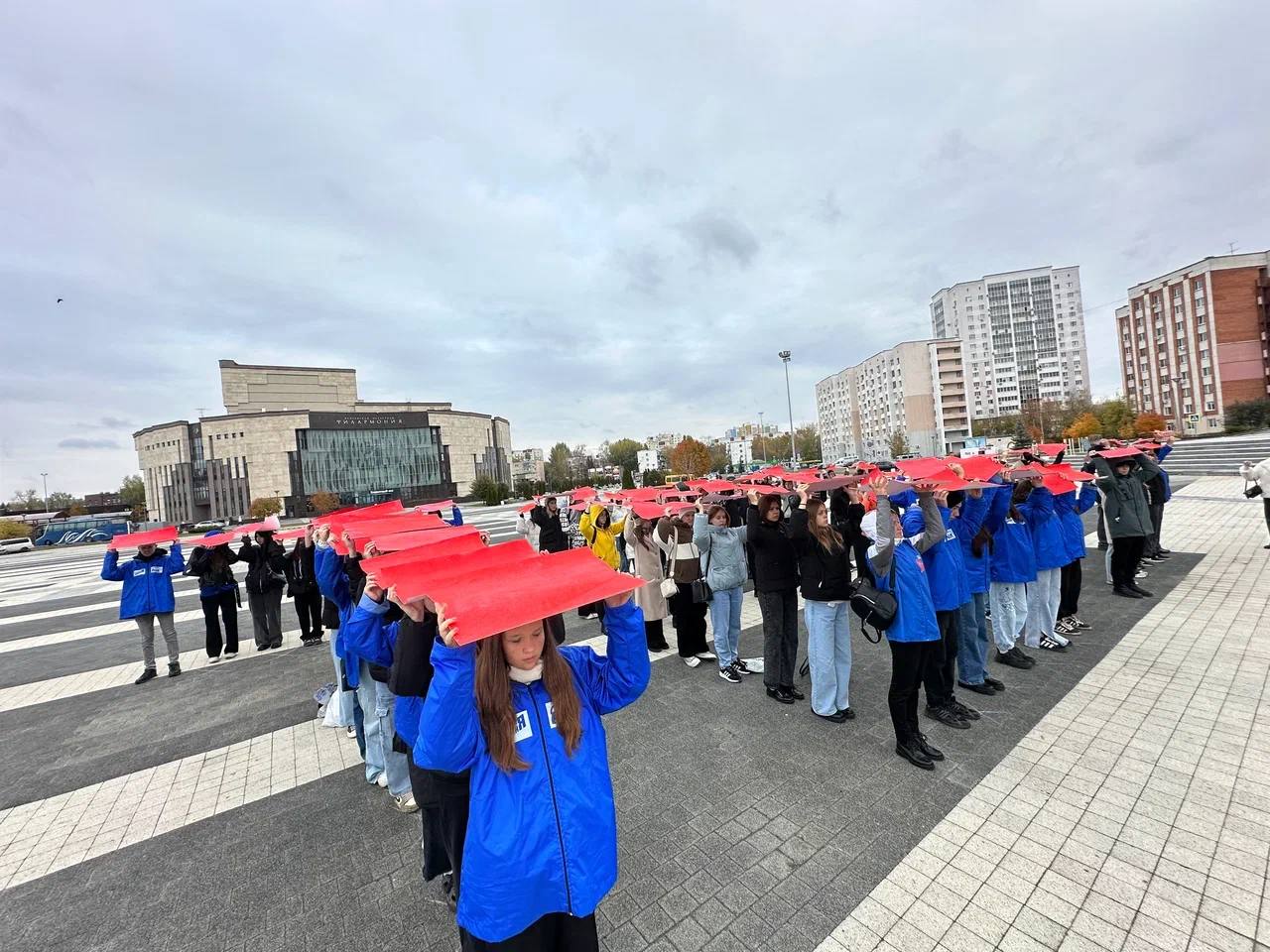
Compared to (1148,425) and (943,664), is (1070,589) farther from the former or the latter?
(1148,425)

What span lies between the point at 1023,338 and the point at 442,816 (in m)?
125

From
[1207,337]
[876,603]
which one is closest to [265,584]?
[876,603]

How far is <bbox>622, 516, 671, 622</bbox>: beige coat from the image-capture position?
22.0ft

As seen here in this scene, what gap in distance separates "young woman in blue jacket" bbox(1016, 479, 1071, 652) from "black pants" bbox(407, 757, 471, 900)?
21.9 feet

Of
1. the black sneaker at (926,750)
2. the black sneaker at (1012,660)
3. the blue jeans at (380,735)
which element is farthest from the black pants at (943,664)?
the blue jeans at (380,735)

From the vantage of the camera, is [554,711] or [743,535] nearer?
[554,711]

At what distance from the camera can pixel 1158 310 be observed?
64.1 metres

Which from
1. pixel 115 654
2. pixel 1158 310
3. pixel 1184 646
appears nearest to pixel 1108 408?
pixel 1158 310

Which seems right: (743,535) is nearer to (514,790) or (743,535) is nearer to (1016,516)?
(1016,516)

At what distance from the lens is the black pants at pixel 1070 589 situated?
256 inches

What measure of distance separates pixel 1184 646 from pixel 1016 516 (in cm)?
242

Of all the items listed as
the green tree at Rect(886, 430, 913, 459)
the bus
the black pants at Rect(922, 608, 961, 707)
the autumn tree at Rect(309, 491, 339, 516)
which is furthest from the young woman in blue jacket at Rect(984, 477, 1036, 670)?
the green tree at Rect(886, 430, 913, 459)

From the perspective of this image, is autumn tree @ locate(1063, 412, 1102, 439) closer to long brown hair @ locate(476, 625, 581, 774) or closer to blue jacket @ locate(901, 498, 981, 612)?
blue jacket @ locate(901, 498, 981, 612)

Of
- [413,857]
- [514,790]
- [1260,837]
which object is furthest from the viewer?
[413,857]
